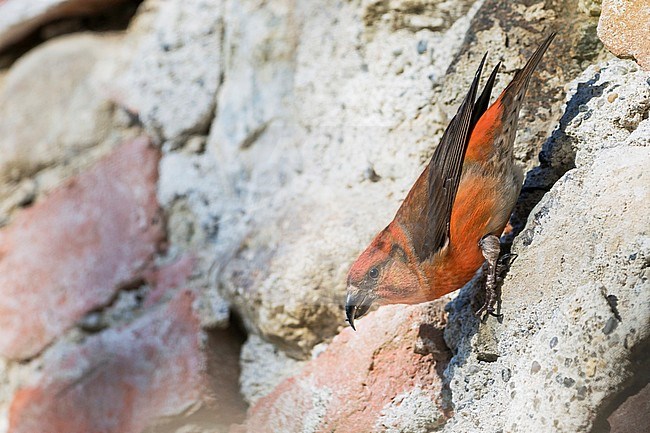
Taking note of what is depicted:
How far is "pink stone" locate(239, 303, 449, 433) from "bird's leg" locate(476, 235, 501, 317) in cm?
17

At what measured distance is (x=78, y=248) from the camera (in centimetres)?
260

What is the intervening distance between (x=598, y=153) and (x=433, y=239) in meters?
0.39

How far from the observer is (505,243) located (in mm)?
1810

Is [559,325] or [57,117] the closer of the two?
[559,325]

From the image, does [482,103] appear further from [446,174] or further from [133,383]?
[133,383]

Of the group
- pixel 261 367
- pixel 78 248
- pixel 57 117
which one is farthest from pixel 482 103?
pixel 57 117

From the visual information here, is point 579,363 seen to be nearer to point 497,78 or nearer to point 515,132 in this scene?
point 515,132

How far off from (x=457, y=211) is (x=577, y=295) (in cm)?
41

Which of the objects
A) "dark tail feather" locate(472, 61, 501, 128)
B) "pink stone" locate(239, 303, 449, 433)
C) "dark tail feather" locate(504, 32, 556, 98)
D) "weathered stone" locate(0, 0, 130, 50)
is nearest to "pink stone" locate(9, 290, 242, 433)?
"pink stone" locate(239, 303, 449, 433)

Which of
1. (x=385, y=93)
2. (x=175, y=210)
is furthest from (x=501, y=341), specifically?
(x=175, y=210)

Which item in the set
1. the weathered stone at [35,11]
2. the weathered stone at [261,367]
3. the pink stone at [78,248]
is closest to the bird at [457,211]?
the weathered stone at [261,367]

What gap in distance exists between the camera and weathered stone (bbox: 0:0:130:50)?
284 cm

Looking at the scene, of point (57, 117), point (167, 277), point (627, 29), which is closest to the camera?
point (627, 29)

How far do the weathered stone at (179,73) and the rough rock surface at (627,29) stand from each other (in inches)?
51.2
